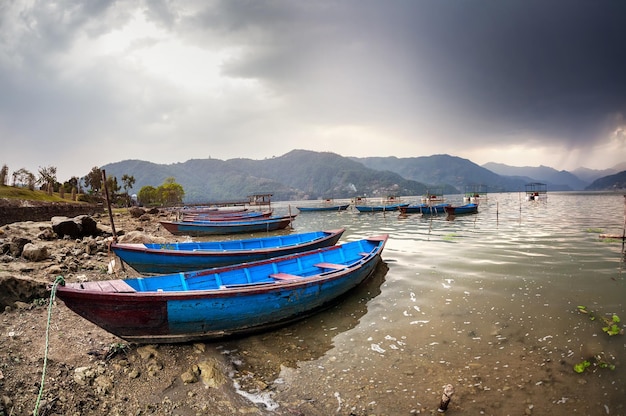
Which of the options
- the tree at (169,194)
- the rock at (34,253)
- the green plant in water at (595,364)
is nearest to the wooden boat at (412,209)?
the green plant in water at (595,364)

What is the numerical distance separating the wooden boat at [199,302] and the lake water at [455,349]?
62 cm

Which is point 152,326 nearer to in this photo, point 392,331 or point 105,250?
point 392,331

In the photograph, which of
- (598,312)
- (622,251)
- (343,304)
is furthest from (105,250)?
(622,251)

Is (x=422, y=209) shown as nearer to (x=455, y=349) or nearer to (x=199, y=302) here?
(x=455, y=349)

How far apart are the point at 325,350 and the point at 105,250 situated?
554 inches

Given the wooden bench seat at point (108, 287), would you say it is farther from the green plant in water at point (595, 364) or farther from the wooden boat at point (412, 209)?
the wooden boat at point (412, 209)

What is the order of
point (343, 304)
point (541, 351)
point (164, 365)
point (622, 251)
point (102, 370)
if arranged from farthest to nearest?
1. point (622, 251)
2. point (343, 304)
3. point (541, 351)
4. point (164, 365)
5. point (102, 370)

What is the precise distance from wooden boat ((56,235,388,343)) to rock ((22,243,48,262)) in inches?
311

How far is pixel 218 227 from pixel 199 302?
82.9 ft

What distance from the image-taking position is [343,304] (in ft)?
35.7

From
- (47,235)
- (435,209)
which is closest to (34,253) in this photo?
(47,235)

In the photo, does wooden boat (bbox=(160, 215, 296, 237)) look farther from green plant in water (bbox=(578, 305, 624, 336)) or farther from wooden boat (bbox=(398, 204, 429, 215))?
green plant in water (bbox=(578, 305, 624, 336))

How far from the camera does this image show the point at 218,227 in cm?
3131

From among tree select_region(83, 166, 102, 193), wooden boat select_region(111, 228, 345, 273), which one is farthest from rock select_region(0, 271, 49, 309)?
tree select_region(83, 166, 102, 193)
